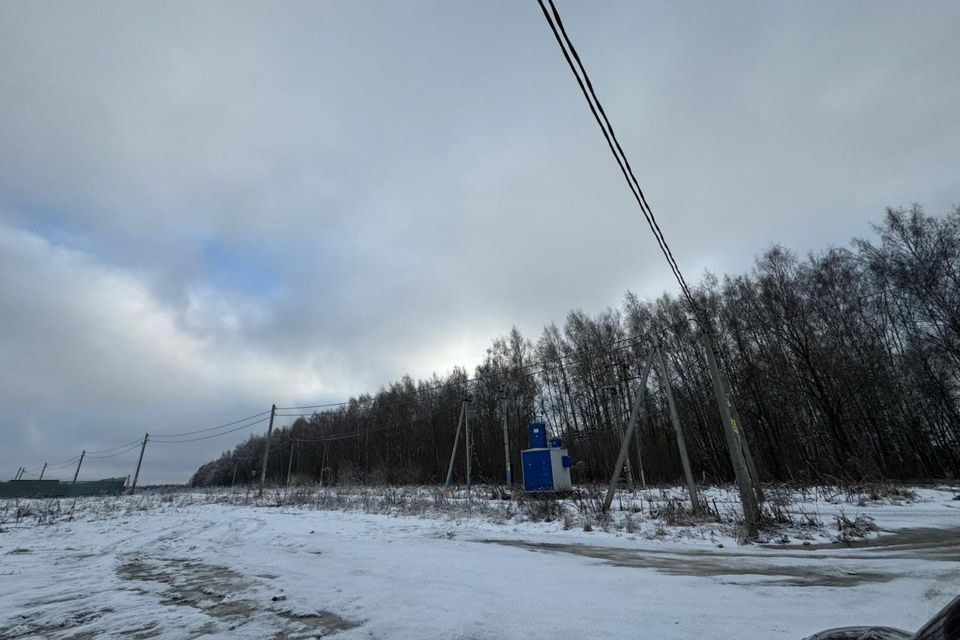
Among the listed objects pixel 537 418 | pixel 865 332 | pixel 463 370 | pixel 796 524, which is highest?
pixel 463 370

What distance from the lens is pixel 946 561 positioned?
5203mm

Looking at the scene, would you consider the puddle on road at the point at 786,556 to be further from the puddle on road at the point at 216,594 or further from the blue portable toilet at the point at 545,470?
the blue portable toilet at the point at 545,470

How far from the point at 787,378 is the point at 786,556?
23404mm

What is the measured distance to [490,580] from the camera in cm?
490

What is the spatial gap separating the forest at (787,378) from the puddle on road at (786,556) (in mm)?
5967

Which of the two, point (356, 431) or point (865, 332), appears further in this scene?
point (356, 431)

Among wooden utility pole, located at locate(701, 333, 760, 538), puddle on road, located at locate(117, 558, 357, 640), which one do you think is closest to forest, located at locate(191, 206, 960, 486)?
wooden utility pole, located at locate(701, 333, 760, 538)

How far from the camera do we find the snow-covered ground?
3.36m

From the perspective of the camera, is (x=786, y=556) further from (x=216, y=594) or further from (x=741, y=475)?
(x=216, y=594)

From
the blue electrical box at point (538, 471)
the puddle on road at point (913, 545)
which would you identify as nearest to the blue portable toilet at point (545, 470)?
the blue electrical box at point (538, 471)

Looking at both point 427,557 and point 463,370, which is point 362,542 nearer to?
point 427,557

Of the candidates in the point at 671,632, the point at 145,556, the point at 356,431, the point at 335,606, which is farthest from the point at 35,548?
the point at 356,431

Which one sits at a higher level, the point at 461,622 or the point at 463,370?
the point at 463,370

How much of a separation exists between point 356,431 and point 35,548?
145 ft
